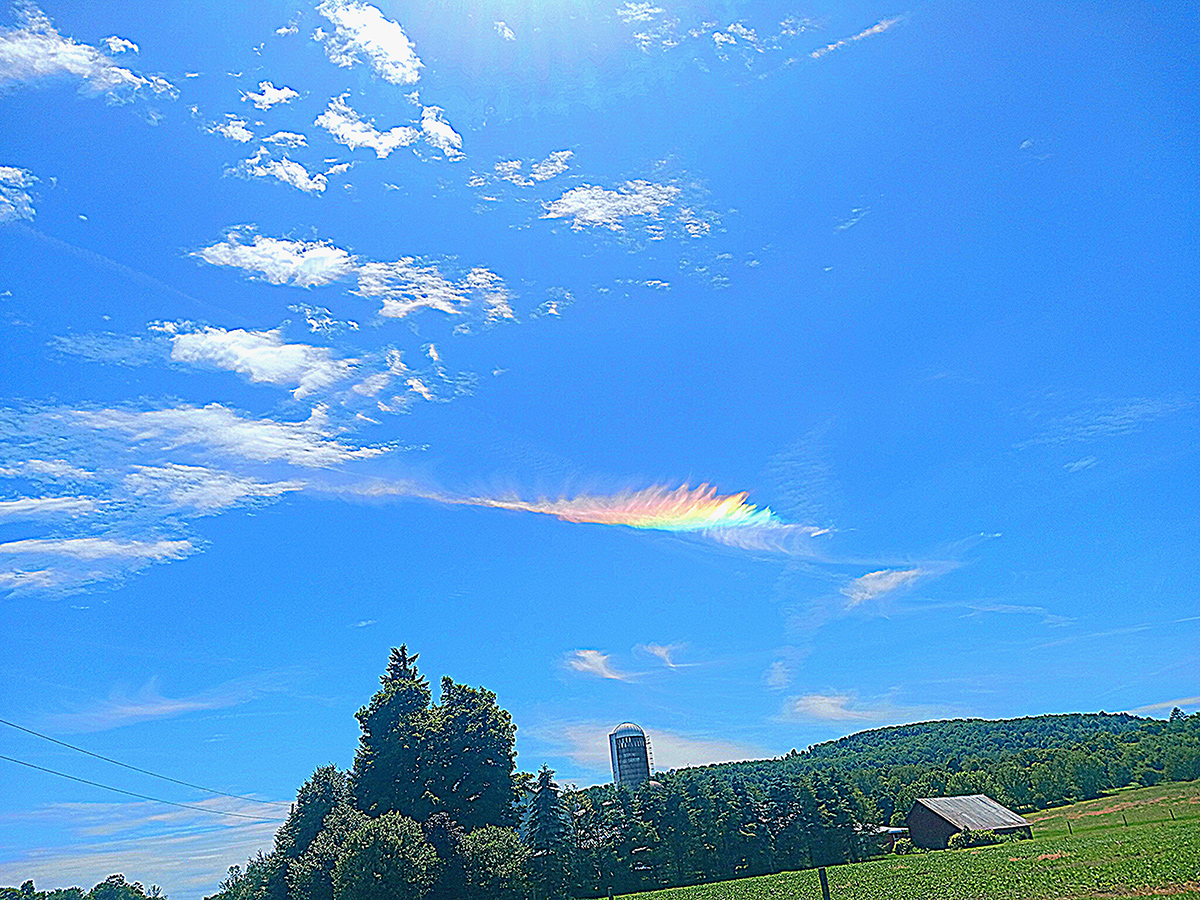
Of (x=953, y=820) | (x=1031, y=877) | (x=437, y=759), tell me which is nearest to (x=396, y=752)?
(x=437, y=759)

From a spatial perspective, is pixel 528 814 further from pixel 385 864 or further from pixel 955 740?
pixel 955 740

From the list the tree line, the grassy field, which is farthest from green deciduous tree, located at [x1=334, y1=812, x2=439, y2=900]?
the grassy field

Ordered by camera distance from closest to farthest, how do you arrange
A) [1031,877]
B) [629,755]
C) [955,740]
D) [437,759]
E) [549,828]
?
1. [1031,877]
2. [437,759]
3. [549,828]
4. [629,755]
5. [955,740]

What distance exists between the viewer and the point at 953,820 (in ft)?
218

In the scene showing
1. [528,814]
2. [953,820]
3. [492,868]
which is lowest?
[953,820]

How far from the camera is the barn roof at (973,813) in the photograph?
216ft

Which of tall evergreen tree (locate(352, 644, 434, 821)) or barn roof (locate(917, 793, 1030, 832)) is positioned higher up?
tall evergreen tree (locate(352, 644, 434, 821))

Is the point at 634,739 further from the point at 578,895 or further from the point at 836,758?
the point at 836,758

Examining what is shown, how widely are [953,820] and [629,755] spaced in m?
31.6

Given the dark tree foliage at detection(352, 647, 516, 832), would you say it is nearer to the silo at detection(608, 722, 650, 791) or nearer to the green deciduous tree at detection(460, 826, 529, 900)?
the green deciduous tree at detection(460, 826, 529, 900)

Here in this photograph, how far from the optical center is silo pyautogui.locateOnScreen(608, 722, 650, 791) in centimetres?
8438

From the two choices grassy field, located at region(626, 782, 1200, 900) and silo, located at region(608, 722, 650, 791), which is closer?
grassy field, located at region(626, 782, 1200, 900)

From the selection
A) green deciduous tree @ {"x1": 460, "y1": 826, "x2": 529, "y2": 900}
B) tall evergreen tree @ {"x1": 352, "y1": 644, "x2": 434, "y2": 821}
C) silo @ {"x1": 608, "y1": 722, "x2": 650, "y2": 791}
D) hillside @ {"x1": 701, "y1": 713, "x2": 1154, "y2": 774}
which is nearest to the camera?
green deciduous tree @ {"x1": 460, "y1": 826, "x2": 529, "y2": 900}

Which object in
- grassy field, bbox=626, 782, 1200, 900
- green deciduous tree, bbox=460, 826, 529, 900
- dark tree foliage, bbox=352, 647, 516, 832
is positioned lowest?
grassy field, bbox=626, 782, 1200, 900
